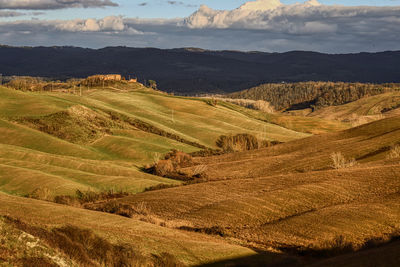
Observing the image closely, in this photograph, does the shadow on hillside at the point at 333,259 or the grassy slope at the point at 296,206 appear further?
the grassy slope at the point at 296,206

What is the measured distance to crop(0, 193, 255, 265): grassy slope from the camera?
98.5 ft

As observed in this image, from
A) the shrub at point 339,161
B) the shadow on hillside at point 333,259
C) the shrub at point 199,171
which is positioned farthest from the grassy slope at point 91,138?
the shadow on hillside at point 333,259

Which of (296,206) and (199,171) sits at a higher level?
(296,206)

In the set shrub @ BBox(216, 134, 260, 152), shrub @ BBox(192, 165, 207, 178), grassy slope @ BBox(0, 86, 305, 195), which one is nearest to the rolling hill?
grassy slope @ BBox(0, 86, 305, 195)

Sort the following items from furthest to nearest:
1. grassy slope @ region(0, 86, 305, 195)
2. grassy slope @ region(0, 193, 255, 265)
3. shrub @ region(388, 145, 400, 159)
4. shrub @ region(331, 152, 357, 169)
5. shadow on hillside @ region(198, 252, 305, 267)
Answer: shrub @ region(331, 152, 357, 169) → shrub @ region(388, 145, 400, 159) → grassy slope @ region(0, 86, 305, 195) → grassy slope @ region(0, 193, 255, 265) → shadow on hillside @ region(198, 252, 305, 267)

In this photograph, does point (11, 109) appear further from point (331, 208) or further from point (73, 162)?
point (331, 208)

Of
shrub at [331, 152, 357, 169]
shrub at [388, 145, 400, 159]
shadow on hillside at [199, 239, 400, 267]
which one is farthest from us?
shrub at [331, 152, 357, 169]

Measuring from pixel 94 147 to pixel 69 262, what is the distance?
90155 mm

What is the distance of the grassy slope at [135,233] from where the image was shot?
30.0 metres

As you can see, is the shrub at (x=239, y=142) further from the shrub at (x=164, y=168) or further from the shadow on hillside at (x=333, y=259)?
the shadow on hillside at (x=333, y=259)

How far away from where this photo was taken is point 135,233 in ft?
108

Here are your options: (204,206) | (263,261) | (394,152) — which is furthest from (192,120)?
(263,261)

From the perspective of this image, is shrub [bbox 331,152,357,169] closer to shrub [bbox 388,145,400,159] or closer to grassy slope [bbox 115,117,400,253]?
shrub [bbox 388,145,400,159]

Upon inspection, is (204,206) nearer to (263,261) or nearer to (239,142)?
(263,261)
